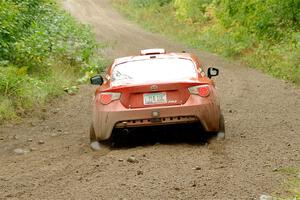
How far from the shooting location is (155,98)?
9.17m

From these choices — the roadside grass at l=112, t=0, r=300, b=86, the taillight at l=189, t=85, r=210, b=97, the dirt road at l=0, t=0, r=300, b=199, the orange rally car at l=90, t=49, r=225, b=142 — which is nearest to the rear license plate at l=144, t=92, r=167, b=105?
the orange rally car at l=90, t=49, r=225, b=142

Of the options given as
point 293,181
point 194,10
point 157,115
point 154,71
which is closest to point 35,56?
point 154,71

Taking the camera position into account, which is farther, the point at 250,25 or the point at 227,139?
the point at 250,25

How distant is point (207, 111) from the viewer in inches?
362

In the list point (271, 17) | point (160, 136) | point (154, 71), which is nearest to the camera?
point (154, 71)

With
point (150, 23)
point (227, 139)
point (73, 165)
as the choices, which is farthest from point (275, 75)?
point (150, 23)

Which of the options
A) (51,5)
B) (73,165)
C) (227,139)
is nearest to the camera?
(73,165)

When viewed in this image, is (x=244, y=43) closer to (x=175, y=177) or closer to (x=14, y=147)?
(x=14, y=147)

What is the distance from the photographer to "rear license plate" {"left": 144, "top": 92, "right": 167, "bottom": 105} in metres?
9.16

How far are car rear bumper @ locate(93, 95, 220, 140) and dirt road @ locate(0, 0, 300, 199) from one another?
0.37m

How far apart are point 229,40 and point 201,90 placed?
61.4 ft

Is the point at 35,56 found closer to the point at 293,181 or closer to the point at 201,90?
the point at 201,90

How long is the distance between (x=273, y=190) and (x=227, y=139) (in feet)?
10.6

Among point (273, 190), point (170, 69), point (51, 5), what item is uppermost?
point (51, 5)
